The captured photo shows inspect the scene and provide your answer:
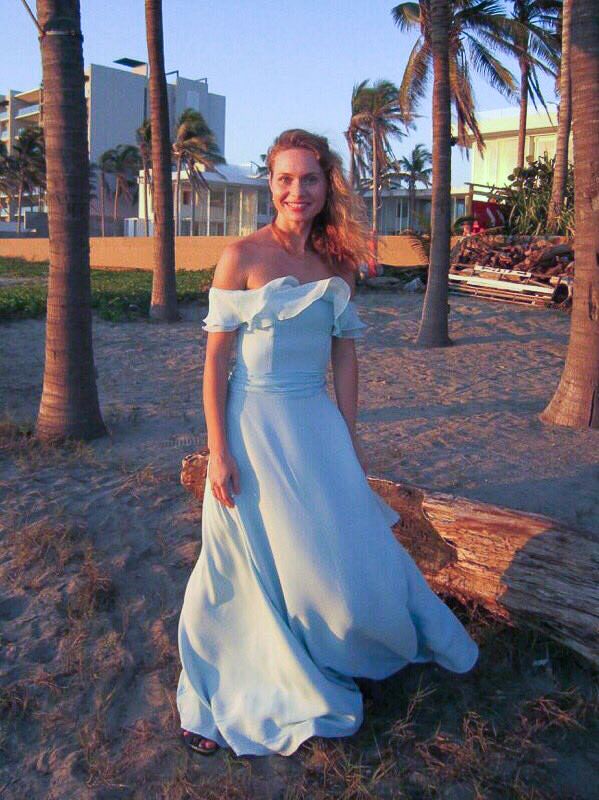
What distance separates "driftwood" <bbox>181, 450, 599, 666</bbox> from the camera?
10.9ft

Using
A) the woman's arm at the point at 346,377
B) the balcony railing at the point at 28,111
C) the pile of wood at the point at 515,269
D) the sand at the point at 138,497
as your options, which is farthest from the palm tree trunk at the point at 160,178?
the balcony railing at the point at 28,111

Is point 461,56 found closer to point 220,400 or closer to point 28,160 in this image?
point 220,400

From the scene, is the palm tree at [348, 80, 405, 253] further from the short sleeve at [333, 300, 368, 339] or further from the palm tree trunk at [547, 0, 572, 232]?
the short sleeve at [333, 300, 368, 339]

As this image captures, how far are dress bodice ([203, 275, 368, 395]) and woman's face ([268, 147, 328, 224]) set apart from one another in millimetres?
242

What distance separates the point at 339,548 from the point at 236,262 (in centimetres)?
104

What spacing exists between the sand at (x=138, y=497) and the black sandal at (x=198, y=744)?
0.05 metres

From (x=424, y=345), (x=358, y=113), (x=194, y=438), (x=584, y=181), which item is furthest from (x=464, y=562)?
(x=358, y=113)

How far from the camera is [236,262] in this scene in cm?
270

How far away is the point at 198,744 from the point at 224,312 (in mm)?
1531

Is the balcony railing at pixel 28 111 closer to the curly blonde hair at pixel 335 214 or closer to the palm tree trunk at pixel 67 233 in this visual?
the palm tree trunk at pixel 67 233

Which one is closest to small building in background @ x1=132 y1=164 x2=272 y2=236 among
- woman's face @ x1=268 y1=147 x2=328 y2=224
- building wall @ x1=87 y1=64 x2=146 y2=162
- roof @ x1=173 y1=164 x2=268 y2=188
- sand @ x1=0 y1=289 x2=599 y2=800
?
roof @ x1=173 y1=164 x2=268 y2=188

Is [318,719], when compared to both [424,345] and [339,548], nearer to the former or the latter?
[339,548]

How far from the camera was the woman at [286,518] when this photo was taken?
272 cm

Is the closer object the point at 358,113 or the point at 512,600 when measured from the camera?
the point at 512,600
